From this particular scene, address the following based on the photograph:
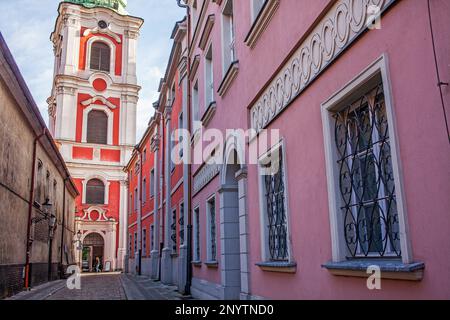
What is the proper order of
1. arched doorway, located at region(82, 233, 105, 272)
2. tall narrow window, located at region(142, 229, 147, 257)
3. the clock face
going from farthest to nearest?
the clock face
arched doorway, located at region(82, 233, 105, 272)
tall narrow window, located at region(142, 229, 147, 257)

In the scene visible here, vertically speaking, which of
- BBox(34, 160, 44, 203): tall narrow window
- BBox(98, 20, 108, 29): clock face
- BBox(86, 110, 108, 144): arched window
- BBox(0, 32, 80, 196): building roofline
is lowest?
BBox(34, 160, 44, 203): tall narrow window

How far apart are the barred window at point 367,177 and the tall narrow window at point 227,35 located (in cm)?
521

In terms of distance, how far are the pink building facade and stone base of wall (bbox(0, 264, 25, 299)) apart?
21.7ft

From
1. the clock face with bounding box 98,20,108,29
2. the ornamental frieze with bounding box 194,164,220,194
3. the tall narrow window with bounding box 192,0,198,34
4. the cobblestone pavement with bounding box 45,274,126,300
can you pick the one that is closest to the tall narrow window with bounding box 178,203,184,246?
the ornamental frieze with bounding box 194,164,220,194

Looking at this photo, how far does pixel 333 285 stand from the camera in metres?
4.44

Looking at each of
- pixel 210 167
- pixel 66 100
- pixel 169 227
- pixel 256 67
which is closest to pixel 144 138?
pixel 169 227

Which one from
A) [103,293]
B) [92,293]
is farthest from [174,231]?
[92,293]

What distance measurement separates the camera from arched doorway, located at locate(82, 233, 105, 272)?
35688mm

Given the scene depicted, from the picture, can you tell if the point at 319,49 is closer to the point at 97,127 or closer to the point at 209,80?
the point at 209,80

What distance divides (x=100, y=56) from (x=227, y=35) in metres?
31.7

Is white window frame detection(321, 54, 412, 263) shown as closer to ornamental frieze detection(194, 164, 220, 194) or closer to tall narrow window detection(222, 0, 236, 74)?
tall narrow window detection(222, 0, 236, 74)

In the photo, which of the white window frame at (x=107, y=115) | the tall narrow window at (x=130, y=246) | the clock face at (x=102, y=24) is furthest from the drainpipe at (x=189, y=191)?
the clock face at (x=102, y=24)

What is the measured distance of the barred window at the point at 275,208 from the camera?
6.12 m
